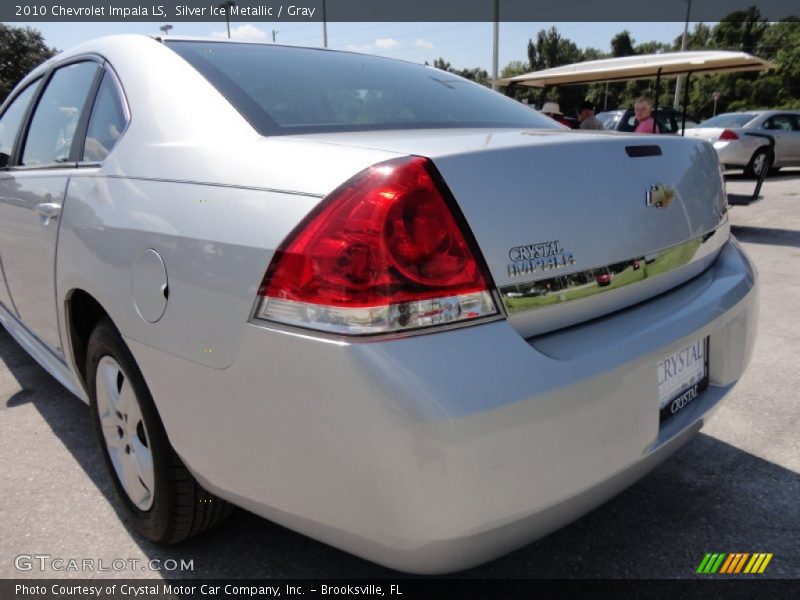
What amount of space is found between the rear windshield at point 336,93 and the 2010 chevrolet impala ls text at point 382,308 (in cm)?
2

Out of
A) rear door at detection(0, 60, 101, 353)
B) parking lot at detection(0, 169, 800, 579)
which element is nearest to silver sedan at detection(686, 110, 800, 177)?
parking lot at detection(0, 169, 800, 579)

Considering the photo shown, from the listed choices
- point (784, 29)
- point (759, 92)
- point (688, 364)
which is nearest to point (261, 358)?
point (688, 364)

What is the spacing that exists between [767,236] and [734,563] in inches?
250

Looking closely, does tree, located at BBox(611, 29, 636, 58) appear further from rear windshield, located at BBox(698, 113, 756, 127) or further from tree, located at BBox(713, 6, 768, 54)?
rear windshield, located at BBox(698, 113, 756, 127)

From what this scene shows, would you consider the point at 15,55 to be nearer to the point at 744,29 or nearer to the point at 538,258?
the point at 538,258

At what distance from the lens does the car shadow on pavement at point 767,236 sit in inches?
268

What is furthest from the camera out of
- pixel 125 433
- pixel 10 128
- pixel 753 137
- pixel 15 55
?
pixel 15 55

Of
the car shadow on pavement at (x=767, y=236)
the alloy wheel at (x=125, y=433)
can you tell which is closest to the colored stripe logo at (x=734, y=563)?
the alloy wheel at (x=125, y=433)

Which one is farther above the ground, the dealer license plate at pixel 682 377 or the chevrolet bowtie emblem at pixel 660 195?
the chevrolet bowtie emblem at pixel 660 195

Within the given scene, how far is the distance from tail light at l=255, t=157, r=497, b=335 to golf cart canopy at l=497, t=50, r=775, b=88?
7.68m

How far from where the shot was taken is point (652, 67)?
8117mm

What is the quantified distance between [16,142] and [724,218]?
3.05 m

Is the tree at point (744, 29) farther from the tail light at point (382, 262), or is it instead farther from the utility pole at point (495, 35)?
the tail light at point (382, 262)
